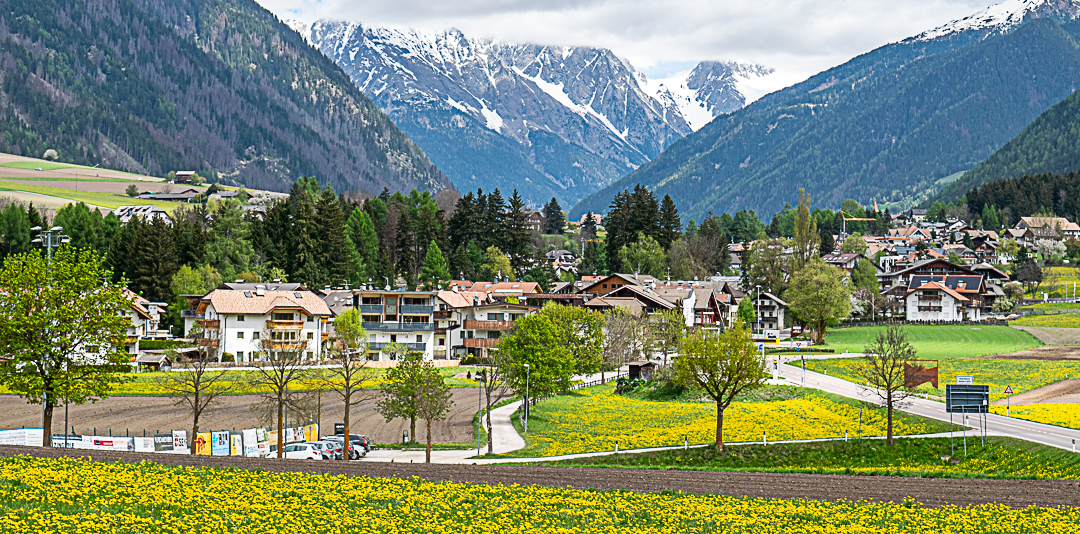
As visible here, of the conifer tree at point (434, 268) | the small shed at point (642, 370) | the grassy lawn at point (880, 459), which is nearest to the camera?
the grassy lawn at point (880, 459)

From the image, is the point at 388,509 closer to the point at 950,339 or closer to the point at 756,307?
the point at 950,339

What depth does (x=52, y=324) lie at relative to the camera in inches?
1774

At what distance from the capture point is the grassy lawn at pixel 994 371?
264 feet

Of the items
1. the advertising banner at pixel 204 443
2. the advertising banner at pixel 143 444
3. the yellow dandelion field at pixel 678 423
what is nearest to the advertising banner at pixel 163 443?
the advertising banner at pixel 143 444

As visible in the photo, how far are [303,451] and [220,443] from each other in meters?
5.70

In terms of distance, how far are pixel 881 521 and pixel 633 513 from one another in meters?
7.62

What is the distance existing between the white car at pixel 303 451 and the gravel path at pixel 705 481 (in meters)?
15.6

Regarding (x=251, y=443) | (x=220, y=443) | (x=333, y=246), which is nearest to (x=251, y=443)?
(x=251, y=443)

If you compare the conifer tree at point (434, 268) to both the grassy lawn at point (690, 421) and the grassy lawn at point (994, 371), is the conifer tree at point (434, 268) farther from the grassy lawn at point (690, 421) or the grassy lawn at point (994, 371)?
the grassy lawn at point (690, 421)

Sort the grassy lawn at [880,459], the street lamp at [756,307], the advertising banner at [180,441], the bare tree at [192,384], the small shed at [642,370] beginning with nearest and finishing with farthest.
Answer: the grassy lawn at [880,459] → the advertising banner at [180,441] → the bare tree at [192,384] → the small shed at [642,370] → the street lamp at [756,307]

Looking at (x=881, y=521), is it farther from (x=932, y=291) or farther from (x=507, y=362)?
(x=932, y=291)

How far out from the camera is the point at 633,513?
1213 inches

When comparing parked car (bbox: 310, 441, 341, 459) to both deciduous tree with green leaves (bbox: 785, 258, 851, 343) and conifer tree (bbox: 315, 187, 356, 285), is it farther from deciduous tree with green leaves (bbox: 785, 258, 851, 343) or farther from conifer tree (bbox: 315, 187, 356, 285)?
deciduous tree with green leaves (bbox: 785, 258, 851, 343)

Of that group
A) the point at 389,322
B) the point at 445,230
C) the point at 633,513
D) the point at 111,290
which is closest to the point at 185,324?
the point at 389,322
